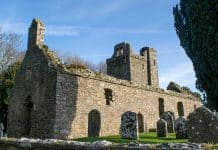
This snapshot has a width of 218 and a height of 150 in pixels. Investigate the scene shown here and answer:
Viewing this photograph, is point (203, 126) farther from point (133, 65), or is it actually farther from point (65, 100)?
point (133, 65)

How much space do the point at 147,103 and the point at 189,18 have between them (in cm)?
1036

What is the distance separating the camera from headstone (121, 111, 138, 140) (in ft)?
50.0

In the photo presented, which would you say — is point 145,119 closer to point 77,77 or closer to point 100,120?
point 100,120

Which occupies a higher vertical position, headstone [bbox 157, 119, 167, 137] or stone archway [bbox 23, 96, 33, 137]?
stone archway [bbox 23, 96, 33, 137]

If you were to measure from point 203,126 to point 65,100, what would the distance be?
9.29 metres

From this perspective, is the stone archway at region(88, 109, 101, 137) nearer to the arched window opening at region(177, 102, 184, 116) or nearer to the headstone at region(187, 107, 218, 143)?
the headstone at region(187, 107, 218, 143)

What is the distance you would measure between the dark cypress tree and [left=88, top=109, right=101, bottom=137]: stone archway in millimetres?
7285

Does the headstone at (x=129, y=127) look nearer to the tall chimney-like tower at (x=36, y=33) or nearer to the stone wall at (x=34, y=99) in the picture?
the stone wall at (x=34, y=99)

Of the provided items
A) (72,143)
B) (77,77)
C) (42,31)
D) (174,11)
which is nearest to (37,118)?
(77,77)

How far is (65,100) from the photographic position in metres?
18.2

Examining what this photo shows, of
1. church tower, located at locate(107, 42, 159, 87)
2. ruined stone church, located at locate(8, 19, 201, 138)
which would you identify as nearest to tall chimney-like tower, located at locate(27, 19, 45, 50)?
ruined stone church, located at locate(8, 19, 201, 138)

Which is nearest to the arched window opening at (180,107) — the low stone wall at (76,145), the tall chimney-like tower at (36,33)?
the tall chimney-like tower at (36,33)

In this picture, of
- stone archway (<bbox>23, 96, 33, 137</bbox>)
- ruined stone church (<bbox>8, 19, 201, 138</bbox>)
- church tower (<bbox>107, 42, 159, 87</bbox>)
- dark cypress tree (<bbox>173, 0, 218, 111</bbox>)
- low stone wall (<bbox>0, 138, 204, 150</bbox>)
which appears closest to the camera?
low stone wall (<bbox>0, 138, 204, 150</bbox>)

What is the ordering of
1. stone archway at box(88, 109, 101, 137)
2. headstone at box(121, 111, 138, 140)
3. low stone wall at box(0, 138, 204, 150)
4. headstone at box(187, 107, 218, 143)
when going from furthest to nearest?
stone archway at box(88, 109, 101, 137) < headstone at box(121, 111, 138, 140) < headstone at box(187, 107, 218, 143) < low stone wall at box(0, 138, 204, 150)
